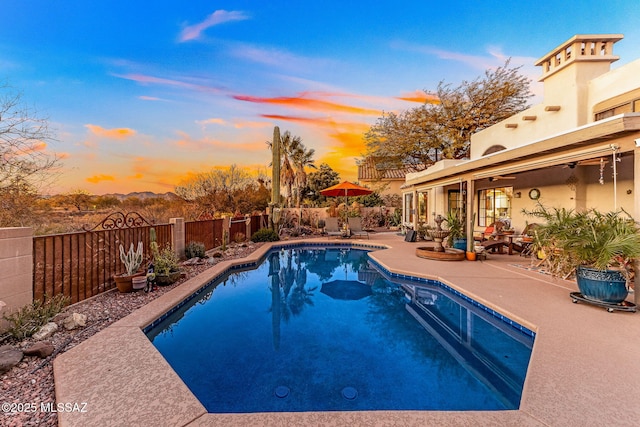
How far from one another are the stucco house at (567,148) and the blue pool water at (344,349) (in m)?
3.08

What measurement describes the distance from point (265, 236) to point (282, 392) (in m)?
9.82

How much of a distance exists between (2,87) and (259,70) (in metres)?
8.23

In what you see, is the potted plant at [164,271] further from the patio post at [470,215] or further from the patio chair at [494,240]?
the patio chair at [494,240]

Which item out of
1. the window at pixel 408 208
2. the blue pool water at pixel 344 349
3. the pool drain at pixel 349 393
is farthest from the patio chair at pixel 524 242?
the pool drain at pixel 349 393

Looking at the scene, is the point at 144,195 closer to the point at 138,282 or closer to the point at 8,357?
the point at 138,282

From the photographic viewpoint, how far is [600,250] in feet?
13.3

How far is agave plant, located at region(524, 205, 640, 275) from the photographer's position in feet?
12.7

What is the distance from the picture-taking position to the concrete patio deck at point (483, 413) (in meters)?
2.03

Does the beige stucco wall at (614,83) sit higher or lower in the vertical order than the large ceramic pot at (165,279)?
higher

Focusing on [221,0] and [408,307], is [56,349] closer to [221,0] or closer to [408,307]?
[408,307]

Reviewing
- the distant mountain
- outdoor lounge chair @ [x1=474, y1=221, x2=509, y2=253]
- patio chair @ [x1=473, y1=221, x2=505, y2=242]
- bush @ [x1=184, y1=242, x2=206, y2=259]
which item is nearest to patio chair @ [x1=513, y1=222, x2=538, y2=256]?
outdoor lounge chair @ [x1=474, y1=221, x2=509, y2=253]

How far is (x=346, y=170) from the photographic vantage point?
27.5 meters

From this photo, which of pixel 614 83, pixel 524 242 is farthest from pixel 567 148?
pixel 614 83

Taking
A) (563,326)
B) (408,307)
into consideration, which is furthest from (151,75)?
(563,326)
